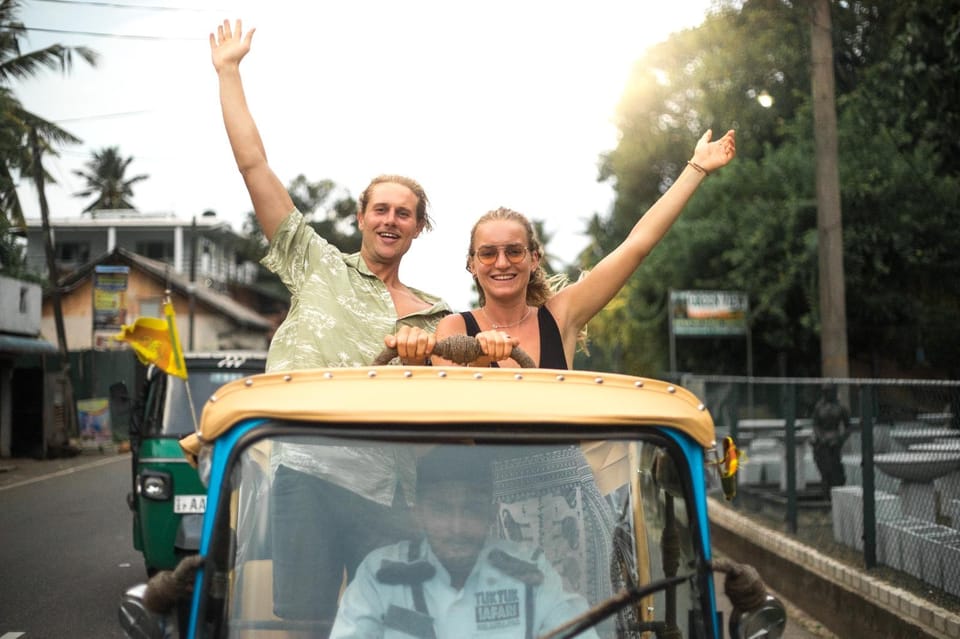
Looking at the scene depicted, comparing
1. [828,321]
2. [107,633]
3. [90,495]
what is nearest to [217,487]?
[107,633]

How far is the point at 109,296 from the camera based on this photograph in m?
27.5

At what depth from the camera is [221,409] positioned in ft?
7.67

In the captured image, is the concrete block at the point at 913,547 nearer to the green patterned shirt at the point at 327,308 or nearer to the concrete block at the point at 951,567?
the concrete block at the point at 951,567

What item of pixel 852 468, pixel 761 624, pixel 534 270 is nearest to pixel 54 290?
pixel 852 468

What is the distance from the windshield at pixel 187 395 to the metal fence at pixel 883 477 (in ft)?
15.9

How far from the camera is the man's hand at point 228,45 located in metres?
3.73

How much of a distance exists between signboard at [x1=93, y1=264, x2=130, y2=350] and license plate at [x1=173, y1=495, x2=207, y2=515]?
20959 mm

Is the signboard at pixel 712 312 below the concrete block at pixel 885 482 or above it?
above

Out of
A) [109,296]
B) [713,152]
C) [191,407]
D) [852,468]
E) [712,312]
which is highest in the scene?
[109,296]

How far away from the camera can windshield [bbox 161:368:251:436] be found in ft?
26.7

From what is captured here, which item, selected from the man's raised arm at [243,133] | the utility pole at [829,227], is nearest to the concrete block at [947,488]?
the man's raised arm at [243,133]

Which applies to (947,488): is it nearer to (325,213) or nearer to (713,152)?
(713,152)

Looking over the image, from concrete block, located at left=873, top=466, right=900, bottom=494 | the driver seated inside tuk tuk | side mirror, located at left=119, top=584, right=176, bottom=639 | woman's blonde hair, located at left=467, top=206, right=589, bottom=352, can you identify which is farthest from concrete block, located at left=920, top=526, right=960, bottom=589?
side mirror, located at left=119, top=584, right=176, bottom=639

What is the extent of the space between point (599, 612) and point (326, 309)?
1770 mm
